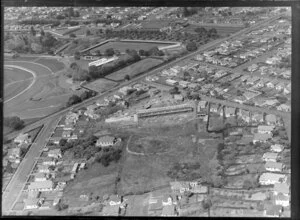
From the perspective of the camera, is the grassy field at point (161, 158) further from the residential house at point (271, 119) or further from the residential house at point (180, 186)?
the residential house at point (271, 119)

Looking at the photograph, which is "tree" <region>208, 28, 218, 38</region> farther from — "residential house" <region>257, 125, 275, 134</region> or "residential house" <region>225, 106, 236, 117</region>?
"residential house" <region>257, 125, 275, 134</region>

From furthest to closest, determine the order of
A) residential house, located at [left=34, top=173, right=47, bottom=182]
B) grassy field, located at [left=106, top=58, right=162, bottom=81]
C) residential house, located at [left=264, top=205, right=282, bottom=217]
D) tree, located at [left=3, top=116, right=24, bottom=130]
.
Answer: grassy field, located at [left=106, top=58, right=162, bottom=81] < tree, located at [left=3, top=116, right=24, bottom=130] < residential house, located at [left=34, top=173, right=47, bottom=182] < residential house, located at [left=264, top=205, right=282, bottom=217]

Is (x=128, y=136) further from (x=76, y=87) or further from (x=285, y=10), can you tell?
(x=285, y=10)

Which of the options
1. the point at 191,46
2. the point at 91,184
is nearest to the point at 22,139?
the point at 91,184

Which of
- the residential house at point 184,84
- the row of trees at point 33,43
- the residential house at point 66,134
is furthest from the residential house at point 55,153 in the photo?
the residential house at point 184,84

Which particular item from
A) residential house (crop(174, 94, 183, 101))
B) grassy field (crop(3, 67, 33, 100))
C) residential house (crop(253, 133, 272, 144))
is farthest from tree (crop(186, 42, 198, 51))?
grassy field (crop(3, 67, 33, 100))

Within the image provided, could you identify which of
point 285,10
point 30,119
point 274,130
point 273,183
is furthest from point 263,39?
point 30,119

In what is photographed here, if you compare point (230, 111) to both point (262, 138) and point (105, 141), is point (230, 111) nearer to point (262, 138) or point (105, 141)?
point (262, 138)
